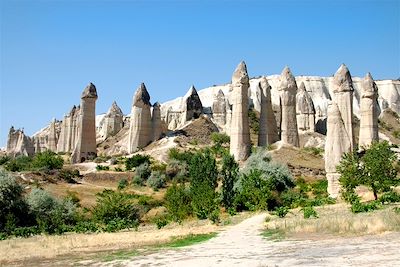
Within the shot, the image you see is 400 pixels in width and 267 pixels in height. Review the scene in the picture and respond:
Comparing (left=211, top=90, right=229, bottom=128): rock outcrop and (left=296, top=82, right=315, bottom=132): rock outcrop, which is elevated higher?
(left=211, top=90, right=229, bottom=128): rock outcrop

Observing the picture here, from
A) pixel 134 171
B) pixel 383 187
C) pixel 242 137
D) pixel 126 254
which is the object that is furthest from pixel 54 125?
pixel 126 254

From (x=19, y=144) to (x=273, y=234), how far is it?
2564 inches

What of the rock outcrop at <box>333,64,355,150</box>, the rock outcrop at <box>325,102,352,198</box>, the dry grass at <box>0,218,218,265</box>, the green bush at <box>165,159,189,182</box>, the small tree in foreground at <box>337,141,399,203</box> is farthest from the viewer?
the green bush at <box>165,159,189,182</box>

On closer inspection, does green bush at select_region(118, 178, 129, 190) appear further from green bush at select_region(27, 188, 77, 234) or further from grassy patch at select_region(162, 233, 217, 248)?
grassy patch at select_region(162, 233, 217, 248)

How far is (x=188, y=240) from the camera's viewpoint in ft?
52.0

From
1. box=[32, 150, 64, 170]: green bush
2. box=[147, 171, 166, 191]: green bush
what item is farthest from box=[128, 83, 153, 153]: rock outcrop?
box=[147, 171, 166, 191]: green bush

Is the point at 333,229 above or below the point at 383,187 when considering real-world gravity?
below

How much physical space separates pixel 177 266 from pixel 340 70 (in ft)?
104

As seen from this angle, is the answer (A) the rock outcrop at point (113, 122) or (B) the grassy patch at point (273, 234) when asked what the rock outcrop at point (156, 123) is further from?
(B) the grassy patch at point (273, 234)

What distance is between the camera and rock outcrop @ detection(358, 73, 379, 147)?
127ft

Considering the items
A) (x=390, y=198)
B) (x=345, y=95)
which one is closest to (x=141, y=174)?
(x=345, y=95)

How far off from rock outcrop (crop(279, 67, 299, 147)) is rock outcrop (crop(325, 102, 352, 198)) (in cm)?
1978

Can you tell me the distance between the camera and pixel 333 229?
14.4m

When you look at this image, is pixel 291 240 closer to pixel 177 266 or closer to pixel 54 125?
pixel 177 266
